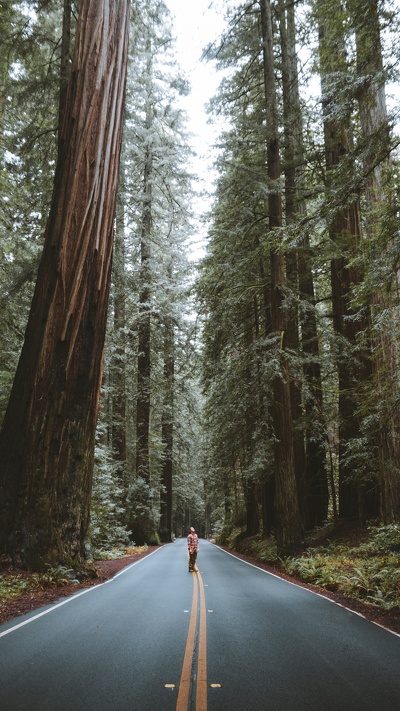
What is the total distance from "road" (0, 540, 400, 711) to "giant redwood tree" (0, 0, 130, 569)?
5.26 feet

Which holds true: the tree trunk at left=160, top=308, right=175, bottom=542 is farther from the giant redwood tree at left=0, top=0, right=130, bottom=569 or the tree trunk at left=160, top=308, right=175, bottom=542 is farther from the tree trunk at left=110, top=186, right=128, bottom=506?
the giant redwood tree at left=0, top=0, right=130, bottom=569

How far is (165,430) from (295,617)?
2212 centimetres

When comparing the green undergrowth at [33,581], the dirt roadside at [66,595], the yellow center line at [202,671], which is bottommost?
the dirt roadside at [66,595]

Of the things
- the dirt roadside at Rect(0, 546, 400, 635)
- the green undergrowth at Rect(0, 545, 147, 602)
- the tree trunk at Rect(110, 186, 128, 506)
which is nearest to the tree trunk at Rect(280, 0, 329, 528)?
the dirt roadside at Rect(0, 546, 400, 635)

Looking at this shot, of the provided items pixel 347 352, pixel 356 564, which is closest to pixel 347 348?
pixel 347 352

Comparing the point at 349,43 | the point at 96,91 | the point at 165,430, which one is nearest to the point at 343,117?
the point at 349,43

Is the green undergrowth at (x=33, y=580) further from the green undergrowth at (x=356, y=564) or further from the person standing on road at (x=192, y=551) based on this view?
the green undergrowth at (x=356, y=564)

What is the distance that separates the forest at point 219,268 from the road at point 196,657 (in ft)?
9.59

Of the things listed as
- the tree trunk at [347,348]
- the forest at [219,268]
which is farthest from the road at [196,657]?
the tree trunk at [347,348]

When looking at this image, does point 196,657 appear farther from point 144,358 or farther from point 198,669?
point 144,358

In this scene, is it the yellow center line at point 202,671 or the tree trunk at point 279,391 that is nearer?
the yellow center line at point 202,671

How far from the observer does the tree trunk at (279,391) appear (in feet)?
41.0

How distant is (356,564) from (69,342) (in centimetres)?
748

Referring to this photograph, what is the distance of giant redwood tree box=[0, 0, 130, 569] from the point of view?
8320mm
